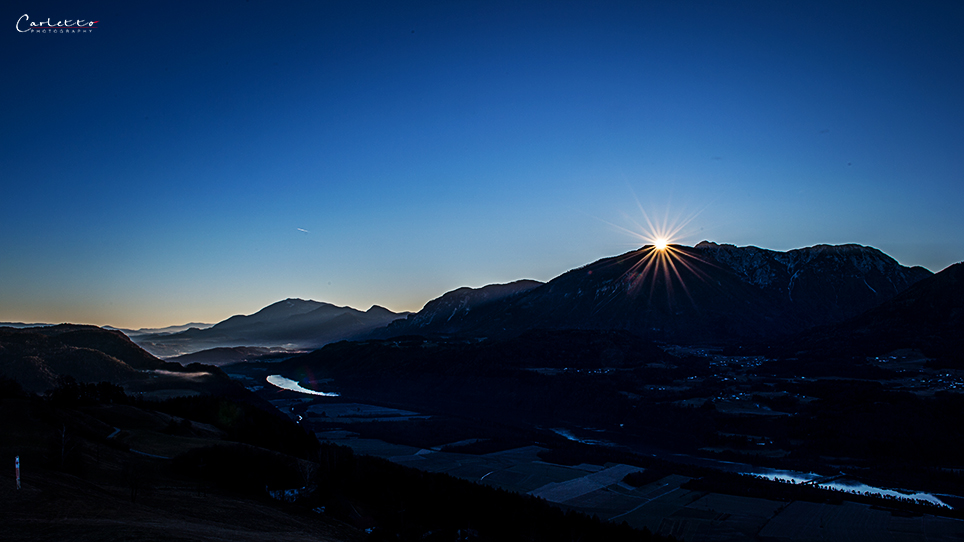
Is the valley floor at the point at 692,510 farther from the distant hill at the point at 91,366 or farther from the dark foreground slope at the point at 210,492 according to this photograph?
the distant hill at the point at 91,366

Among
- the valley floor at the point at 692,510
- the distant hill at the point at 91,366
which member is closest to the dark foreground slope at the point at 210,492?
the valley floor at the point at 692,510

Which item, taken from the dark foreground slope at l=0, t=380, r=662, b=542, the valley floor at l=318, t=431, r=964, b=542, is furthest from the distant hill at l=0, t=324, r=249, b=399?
A: the valley floor at l=318, t=431, r=964, b=542

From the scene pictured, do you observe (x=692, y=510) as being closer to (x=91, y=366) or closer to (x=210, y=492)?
(x=210, y=492)

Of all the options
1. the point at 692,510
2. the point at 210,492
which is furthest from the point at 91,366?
the point at 692,510

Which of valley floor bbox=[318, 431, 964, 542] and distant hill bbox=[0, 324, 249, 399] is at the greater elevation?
distant hill bbox=[0, 324, 249, 399]

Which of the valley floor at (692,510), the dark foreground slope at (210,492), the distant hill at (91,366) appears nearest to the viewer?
the dark foreground slope at (210,492)

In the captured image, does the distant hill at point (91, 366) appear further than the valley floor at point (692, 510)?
Yes

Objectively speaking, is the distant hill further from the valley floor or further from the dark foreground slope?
the valley floor

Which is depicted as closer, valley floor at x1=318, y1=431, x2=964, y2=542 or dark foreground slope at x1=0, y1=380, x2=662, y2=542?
dark foreground slope at x1=0, y1=380, x2=662, y2=542

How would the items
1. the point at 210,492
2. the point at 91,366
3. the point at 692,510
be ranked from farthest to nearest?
the point at 91,366, the point at 692,510, the point at 210,492

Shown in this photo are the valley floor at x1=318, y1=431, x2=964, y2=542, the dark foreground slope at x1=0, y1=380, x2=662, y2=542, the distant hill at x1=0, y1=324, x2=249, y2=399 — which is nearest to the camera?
the dark foreground slope at x1=0, y1=380, x2=662, y2=542

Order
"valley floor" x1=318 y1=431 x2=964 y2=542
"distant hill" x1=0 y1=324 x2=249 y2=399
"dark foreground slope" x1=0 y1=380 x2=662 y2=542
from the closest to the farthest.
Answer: "dark foreground slope" x1=0 y1=380 x2=662 y2=542, "valley floor" x1=318 y1=431 x2=964 y2=542, "distant hill" x1=0 y1=324 x2=249 y2=399

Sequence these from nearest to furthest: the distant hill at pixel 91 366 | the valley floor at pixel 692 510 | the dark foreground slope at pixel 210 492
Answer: the dark foreground slope at pixel 210 492 < the valley floor at pixel 692 510 < the distant hill at pixel 91 366

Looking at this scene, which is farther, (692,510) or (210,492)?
(692,510)
